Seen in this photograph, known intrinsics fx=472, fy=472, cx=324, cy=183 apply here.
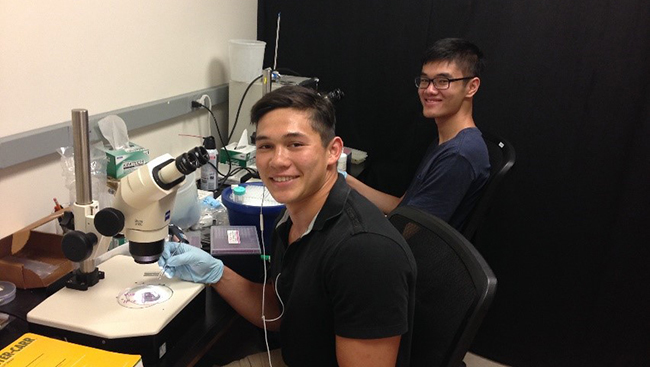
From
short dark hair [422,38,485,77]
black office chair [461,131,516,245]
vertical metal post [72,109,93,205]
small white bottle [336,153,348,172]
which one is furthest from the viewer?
small white bottle [336,153,348,172]

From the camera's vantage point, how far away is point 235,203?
1.54 metres

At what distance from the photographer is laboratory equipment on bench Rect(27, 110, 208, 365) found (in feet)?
3.14

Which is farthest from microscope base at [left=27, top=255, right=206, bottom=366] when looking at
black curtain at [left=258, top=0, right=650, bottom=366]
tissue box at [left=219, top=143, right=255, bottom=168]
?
black curtain at [left=258, top=0, right=650, bottom=366]

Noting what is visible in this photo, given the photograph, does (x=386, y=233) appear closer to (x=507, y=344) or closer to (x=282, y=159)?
(x=282, y=159)

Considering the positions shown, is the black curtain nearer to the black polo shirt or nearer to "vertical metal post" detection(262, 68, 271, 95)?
"vertical metal post" detection(262, 68, 271, 95)

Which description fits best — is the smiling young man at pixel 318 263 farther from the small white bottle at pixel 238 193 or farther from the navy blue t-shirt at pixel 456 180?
the navy blue t-shirt at pixel 456 180

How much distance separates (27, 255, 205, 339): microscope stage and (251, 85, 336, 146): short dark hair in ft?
1.51

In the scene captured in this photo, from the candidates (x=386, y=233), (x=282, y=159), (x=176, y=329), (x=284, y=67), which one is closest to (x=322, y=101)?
(x=282, y=159)

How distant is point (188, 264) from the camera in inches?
45.1

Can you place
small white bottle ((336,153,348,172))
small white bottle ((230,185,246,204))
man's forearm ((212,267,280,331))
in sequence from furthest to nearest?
small white bottle ((336,153,348,172)), small white bottle ((230,185,246,204)), man's forearm ((212,267,280,331))

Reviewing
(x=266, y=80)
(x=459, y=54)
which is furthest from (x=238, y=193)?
(x=459, y=54)

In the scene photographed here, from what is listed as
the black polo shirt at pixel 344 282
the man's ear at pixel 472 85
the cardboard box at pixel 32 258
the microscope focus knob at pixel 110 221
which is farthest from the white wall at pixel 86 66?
the man's ear at pixel 472 85

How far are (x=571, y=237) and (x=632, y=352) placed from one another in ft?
1.98

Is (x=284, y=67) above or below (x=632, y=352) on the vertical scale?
above
